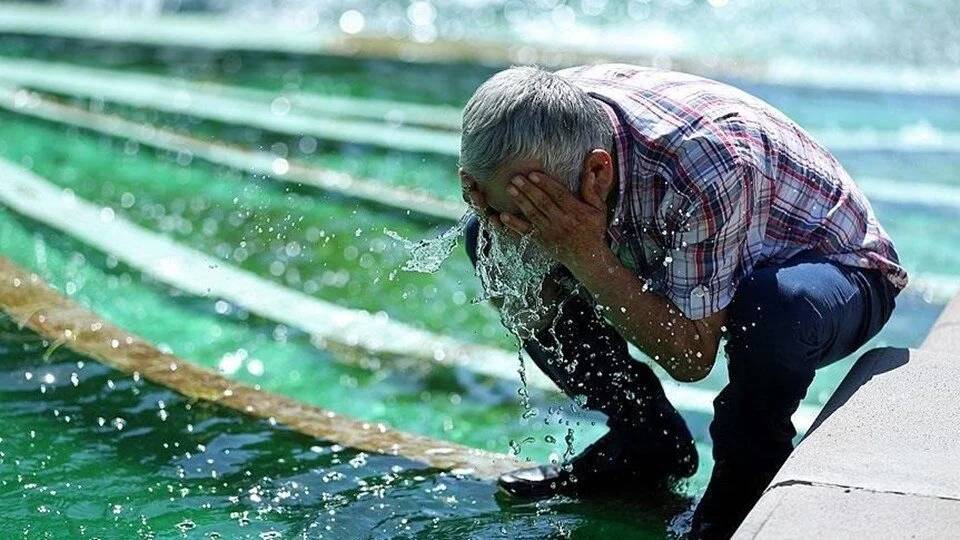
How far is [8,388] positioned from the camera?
14.2ft

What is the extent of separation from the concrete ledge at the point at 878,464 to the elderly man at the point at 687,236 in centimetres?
12

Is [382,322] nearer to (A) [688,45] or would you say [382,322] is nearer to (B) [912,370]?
(B) [912,370]

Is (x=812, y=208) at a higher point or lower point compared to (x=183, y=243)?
lower

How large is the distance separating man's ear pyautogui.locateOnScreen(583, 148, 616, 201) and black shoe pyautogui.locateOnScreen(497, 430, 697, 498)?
85cm

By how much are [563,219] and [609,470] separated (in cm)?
92

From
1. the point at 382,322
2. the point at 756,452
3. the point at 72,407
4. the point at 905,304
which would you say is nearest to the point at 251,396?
the point at 72,407

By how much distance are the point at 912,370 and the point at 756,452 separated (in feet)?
1.54

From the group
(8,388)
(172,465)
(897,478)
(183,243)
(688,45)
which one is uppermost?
(688,45)

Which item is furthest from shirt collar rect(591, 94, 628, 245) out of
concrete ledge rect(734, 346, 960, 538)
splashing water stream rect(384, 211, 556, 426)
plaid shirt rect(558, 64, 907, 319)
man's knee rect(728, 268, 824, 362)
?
concrete ledge rect(734, 346, 960, 538)

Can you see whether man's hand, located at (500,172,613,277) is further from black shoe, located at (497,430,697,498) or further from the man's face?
black shoe, located at (497,430,697,498)

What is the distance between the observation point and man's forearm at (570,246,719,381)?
10.4 feet

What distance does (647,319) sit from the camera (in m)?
3.18

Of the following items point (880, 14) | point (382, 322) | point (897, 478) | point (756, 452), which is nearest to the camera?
point (897, 478)

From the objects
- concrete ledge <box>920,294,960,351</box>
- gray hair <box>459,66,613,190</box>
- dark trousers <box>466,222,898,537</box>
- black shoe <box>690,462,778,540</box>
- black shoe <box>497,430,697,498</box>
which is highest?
gray hair <box>459,66,613,190</box>
